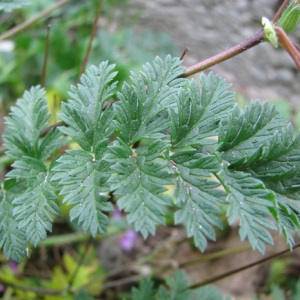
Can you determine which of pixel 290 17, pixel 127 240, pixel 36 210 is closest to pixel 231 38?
pixel 127 240

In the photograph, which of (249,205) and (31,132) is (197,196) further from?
(31,132)

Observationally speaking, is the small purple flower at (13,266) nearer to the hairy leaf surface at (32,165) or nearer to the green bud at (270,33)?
the hairy leaf surface at (32,165)

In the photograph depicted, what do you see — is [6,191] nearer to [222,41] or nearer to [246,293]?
[246,293]

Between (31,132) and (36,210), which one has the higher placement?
(31,132)

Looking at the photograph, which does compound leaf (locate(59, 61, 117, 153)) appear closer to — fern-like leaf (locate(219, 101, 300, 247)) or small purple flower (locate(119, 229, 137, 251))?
fern-like leaf (locate(219, 101, 300, 247))

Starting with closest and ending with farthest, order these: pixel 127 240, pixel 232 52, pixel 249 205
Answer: pixel 249 205, pixel 232 52, pixel 127 240

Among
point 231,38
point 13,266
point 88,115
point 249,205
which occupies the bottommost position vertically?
point 249,205

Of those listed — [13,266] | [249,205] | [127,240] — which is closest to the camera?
[249,205]

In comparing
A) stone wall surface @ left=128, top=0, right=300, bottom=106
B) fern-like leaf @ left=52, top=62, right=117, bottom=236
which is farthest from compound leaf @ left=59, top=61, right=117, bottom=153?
stone wall surface @ left=128, top=0, right=300, bottom=106

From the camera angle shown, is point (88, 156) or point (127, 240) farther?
point (127, 240)
